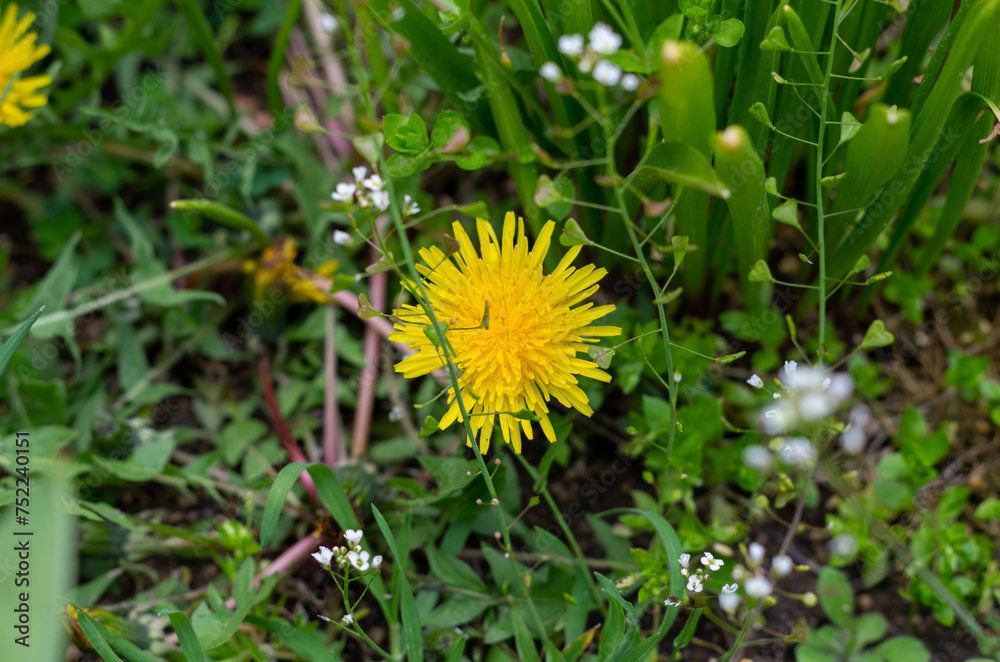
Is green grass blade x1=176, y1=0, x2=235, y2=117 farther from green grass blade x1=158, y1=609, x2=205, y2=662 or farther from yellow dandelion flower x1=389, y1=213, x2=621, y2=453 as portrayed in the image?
green grass blade x1=158, y1=609, x2=205, y2=662

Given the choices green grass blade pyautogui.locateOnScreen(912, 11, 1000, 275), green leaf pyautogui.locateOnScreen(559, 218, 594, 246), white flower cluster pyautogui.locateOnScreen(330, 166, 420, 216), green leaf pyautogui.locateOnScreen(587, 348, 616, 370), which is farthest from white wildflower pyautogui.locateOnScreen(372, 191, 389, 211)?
green grass blade pyautogui.locateOnScreen(912, 11, 1000, 275)

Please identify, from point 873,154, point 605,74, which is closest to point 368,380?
point 605,74

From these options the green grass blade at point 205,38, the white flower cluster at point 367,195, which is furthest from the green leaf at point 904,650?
the green grass blade at point 205,38

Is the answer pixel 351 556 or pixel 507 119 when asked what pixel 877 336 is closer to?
pixel 507 119

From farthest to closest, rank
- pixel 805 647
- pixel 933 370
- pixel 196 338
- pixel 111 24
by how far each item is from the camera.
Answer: pixel 111 24, pixel 196 338, pixel 933 370, pixel 805 647

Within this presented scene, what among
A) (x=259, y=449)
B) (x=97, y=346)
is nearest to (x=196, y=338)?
(x=97, y=346)

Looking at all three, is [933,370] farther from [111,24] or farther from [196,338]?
[111,24]

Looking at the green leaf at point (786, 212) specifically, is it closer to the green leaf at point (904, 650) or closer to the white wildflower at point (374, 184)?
the white wildflower at point (374, 184)
